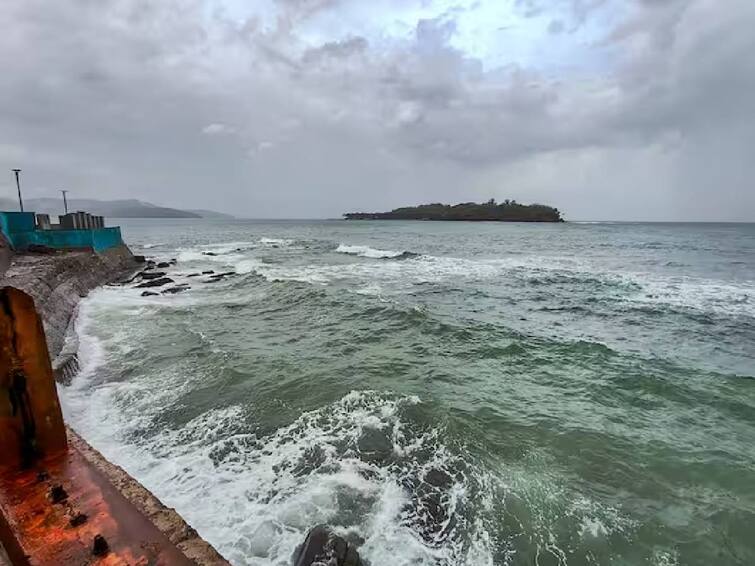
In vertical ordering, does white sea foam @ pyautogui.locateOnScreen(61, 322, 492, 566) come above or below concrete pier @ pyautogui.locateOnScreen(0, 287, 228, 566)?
below

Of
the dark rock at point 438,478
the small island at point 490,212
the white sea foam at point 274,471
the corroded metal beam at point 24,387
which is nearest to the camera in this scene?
the corroded metal beam at point 24,387

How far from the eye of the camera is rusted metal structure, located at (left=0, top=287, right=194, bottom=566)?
2.90m

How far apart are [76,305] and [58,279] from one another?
1.42m

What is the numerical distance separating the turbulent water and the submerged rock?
31 centimetres

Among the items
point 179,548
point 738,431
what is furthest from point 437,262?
point 179,548

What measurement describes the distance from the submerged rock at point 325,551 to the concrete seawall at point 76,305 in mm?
1568

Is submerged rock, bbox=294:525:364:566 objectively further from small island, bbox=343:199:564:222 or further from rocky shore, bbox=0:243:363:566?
small island, bbox=343:199:564:222

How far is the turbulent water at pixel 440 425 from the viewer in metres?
5.20

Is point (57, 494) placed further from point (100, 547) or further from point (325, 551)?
point (325, 551)

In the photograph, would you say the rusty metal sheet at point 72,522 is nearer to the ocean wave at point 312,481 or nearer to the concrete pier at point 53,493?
the concrete pier at point 53,493

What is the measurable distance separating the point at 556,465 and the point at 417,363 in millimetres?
4619

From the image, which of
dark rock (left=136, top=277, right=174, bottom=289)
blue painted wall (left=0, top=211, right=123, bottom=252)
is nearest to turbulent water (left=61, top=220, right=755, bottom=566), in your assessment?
dark rock (left=136, top=277, right=174, bottom=289)

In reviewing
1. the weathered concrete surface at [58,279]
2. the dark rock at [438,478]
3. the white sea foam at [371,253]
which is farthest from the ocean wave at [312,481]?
the white sea foam at [371,253]

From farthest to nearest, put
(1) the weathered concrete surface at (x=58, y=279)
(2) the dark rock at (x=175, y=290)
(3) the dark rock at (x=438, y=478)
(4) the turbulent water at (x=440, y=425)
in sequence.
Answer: (2) the dark rock at (x=175, y=290) < (1) the weathered concrete surface at (x=58, y=279) < (3) the dark rock at (x=438, y=478) < (4) the turbulent water at (x=440, y=425)
